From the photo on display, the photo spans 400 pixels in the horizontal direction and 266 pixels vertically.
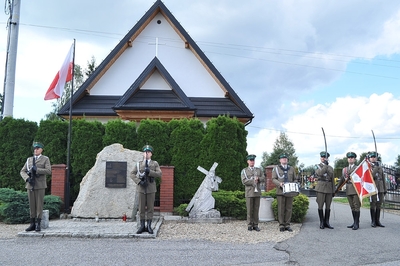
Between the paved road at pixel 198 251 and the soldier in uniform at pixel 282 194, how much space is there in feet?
2.36

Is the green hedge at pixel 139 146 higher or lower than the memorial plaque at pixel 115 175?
higher

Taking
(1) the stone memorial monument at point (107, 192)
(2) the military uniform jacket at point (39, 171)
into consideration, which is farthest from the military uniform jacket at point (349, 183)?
(2) the military uniform jacket at point (39, 171)

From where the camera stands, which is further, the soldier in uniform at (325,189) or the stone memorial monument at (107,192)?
the stone memorial monument at (107,192)

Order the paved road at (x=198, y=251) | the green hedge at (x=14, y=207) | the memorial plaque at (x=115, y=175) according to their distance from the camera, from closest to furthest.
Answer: the paved road at (x=198, y=251) < the green hedge at (x=14, y=207) < the memorial plaque at (x=115, y=175)

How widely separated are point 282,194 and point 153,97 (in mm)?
9122

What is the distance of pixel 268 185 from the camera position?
13.3 metres

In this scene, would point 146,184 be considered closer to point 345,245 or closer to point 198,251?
point 198,251

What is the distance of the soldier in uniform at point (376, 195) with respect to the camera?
10203 millimetres

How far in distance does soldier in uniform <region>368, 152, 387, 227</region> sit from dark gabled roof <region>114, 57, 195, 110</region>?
307 inches

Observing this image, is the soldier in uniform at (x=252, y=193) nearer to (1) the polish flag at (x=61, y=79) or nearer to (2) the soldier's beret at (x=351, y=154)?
(2) the soldier's beret at (x=351, y=154)

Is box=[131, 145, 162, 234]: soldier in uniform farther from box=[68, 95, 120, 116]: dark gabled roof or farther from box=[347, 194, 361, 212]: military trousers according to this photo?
box=[68, 95, 120, 116]: dark gabled roof

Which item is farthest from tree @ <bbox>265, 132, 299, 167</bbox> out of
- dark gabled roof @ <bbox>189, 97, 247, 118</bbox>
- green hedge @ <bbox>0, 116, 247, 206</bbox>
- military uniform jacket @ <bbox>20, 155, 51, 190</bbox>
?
military uniform jacket @ <bbox>20, 155, 51, 190</bbox>

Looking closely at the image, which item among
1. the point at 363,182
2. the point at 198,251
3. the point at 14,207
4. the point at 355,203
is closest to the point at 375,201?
the point at 355,203

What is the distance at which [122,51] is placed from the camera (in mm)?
19297
